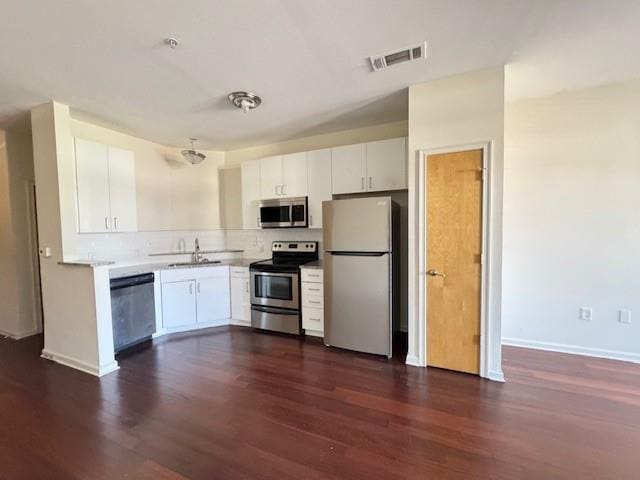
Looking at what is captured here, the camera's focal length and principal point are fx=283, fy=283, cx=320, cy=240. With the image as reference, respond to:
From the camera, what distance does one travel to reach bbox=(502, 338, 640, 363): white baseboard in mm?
2791

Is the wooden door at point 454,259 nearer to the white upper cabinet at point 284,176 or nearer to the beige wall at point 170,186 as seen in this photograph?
the white upper cabinet at point 284,176

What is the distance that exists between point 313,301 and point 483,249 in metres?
1.95

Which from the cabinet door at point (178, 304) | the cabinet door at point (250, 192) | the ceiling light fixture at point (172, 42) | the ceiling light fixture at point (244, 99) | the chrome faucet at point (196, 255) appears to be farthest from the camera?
the chrome faucet at point (196, 255)

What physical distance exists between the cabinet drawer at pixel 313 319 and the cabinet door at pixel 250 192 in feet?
5.11

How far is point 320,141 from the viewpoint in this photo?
13.4ft

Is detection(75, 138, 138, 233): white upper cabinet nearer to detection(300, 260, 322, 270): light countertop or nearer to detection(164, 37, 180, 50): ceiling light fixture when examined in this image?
detection(164, 37, 180, 50): ceiling light fixture

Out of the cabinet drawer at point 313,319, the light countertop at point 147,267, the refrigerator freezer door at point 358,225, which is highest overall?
the refrigerator freezer door at point 358,225

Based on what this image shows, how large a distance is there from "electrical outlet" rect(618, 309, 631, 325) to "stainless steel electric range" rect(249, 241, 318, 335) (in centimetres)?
333

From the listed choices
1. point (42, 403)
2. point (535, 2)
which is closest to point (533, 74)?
point (535, 2)

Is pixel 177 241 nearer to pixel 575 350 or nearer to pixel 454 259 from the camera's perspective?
pixel 454 259

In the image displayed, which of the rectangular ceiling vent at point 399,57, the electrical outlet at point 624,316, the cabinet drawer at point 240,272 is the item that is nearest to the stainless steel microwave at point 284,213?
the cabinet drawer at point 240,272

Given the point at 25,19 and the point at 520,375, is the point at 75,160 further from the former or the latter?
the point at 520,375

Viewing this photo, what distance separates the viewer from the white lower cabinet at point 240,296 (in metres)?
3.96

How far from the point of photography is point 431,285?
2.71 metres
